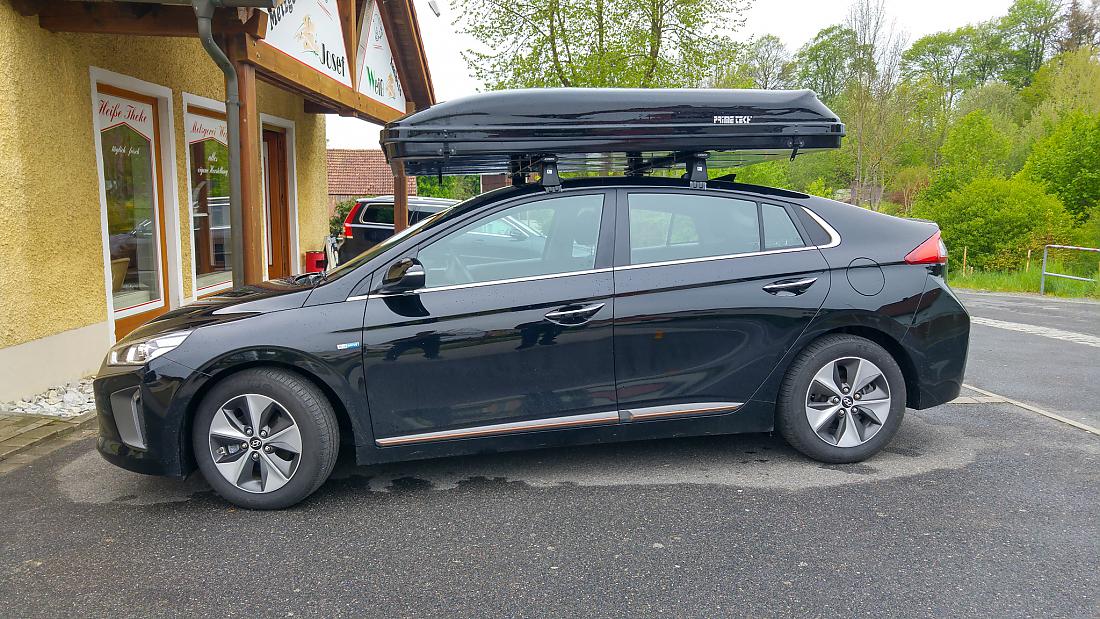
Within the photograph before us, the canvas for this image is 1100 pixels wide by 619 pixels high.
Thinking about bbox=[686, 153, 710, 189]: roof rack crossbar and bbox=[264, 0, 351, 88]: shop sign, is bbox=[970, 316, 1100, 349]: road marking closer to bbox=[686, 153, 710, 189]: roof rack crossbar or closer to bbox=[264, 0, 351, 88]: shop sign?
bbox=[686, 153, 710, 189]: roof rack crossbar

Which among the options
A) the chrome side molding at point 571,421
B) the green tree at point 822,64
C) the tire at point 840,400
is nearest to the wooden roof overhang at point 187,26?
the chrome side molding at point 571,421

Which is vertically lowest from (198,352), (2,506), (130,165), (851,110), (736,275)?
(2,506)

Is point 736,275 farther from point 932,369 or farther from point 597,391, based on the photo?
point 932,369

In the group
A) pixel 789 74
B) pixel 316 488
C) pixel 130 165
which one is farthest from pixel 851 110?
pixel 316 488

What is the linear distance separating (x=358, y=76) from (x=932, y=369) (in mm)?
8566

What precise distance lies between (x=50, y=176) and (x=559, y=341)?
15.2 feet

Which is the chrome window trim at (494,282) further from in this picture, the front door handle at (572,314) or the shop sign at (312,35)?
the shop sign at (312,35)

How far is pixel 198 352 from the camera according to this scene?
3.82m

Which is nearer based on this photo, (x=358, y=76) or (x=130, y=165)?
(x=130, y=165)

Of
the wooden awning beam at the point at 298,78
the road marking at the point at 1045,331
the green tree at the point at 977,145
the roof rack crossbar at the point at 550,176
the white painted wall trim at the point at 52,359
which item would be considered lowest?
the road marking at the point at 1045,331

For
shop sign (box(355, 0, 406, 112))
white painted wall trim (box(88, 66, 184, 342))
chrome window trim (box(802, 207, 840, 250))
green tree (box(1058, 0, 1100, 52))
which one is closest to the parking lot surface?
chrome window trim (box(802, 207, 840, 250))

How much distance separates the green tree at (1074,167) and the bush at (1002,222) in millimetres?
4135

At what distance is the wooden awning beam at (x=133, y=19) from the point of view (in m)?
6.10

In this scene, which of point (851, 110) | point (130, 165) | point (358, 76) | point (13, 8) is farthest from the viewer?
point (851, 110)
